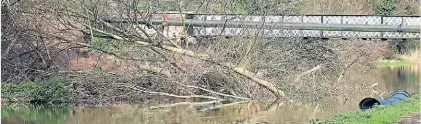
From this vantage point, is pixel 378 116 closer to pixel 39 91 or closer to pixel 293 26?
pixel 293 26

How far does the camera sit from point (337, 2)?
103 ft

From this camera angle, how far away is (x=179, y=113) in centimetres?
1778

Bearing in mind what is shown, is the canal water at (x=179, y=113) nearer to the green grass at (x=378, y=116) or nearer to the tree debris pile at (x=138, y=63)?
the tree debris pile at (x=138, y=63)

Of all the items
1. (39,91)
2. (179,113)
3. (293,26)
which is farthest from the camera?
(293,26)

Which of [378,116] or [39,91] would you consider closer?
A: [378,116]

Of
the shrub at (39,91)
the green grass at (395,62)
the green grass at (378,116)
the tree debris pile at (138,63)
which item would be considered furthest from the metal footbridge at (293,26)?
the green grass at (395,62)

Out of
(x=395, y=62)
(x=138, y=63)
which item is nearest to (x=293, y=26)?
(x=138, y=63)

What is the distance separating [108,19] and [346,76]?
28.9 feet

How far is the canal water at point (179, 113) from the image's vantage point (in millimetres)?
16516

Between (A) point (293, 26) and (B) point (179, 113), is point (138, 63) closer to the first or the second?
(B) point (179, 113)

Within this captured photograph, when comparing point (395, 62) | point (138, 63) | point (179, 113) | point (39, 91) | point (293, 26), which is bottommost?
point (179, 113)

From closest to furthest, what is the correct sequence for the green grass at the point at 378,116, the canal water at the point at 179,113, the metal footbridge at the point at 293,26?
the green grass at the point at 378,116 < the canal water at the point at 179,113 < the metal footbridge at the point at 293,26

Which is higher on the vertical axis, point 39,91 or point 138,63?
point 138,63

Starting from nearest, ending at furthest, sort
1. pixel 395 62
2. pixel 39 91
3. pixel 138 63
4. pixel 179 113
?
pixel 179 113 < pixel 39 91 < pixel 138 63 < pixel 395 62
